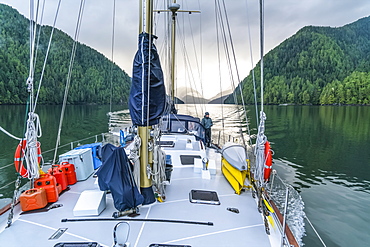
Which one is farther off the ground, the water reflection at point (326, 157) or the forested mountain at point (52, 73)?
the forested mountain at point (52, 73)

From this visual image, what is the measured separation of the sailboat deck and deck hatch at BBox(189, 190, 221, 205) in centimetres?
9

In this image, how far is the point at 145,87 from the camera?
3.46 metres

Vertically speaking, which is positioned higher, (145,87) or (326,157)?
(145,87)

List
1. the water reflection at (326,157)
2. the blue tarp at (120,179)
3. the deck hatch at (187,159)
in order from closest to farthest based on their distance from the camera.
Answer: the blue tarp at (120,179)
the deck hatch at (187,159)
the water reflection at (326,157)

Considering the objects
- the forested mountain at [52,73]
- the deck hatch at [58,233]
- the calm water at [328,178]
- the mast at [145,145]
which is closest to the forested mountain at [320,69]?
the forested mountain at [52,73]

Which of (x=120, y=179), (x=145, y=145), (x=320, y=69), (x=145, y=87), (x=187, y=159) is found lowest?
(x=187, y=159)

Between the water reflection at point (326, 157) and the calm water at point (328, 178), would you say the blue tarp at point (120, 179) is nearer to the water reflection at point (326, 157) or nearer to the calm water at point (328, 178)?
the calm water at point (328, 178)

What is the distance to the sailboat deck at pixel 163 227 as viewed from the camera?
2783 millimetres

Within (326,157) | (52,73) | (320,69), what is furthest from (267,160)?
(320,69)

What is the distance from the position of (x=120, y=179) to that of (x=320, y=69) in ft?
455

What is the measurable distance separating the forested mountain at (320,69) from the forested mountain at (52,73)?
60.4 metres

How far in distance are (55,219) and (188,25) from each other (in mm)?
12035

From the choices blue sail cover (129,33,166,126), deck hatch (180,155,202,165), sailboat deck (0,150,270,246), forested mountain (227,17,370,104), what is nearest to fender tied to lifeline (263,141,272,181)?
sailboat deck (0,150,270,246)

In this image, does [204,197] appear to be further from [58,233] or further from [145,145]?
[58,233]
